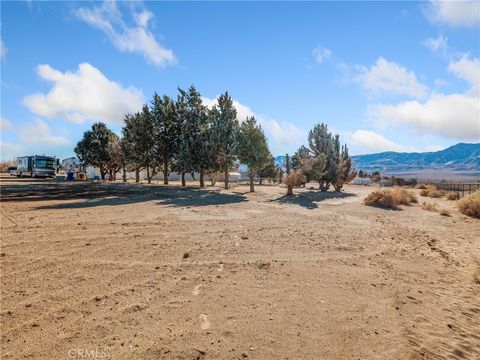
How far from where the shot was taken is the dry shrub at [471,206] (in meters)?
19.6

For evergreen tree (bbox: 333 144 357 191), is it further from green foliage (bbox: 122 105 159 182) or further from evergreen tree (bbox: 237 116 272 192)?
green foliage (bbox: 122 105 159 182)

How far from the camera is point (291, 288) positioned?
22.0 feet

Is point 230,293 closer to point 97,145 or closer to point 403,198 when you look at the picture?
point 403,198

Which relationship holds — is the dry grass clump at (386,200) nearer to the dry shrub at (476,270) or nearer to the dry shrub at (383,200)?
the dry shrub at (383,200)

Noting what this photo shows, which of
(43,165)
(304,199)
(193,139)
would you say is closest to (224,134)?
(193,139)

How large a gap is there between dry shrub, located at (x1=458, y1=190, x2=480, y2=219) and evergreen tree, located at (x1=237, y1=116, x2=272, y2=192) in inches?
585

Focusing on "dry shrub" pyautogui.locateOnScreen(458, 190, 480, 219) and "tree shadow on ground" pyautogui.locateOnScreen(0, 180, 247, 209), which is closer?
"tree shadow on ground" pyautogui.locateOnScreen(0, 180, 247, 209)

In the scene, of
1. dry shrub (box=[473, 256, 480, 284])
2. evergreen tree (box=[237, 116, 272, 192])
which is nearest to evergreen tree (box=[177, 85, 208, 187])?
evergreen tree (box=[237, 116, 272, 192])

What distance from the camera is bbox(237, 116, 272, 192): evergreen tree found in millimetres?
28922

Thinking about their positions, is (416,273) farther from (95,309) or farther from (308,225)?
(95,309)

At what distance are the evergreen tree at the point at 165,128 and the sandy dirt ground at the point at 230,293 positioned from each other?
2451cm

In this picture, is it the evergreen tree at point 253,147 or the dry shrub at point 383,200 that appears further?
the evergreen tree at point 253,147

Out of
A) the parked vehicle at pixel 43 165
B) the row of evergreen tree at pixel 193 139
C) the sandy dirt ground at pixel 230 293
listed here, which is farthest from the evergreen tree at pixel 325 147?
the parked vehicle at pixel 43 165

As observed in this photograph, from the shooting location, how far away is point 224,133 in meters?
31.0
